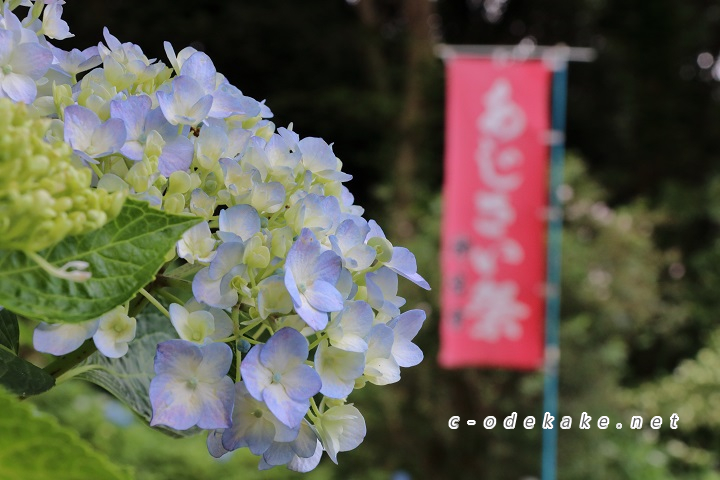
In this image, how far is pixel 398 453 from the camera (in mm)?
3400

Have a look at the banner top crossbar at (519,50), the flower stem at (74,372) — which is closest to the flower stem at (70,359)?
the flower stem at (74,372)

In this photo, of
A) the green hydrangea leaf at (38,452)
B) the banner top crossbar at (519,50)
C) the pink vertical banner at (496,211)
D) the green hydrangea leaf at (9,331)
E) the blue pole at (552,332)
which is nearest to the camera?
the green hydrangea leaf at (38,452)

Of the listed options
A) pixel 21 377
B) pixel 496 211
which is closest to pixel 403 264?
pixel 21 377

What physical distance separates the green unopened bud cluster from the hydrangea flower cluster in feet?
0.11

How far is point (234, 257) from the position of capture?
0.26 metres

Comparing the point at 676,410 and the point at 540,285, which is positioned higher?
the point at 540,285

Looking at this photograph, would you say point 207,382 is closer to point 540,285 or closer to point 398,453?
point 540,285

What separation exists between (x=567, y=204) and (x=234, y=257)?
3.57m

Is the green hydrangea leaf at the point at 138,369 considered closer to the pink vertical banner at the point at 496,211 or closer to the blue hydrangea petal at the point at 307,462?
the blue hydrangea petal at the point at 307,462

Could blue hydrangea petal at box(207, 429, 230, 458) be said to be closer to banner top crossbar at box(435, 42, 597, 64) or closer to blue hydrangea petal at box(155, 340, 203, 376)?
blue hydrangea petal at box(155, 340, 203, 376)

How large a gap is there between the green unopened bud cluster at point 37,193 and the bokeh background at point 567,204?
1.77 metres

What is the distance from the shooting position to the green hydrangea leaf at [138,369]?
0.32m

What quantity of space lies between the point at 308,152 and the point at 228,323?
0.08 metres

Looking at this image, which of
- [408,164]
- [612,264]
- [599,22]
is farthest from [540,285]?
[599,22]
